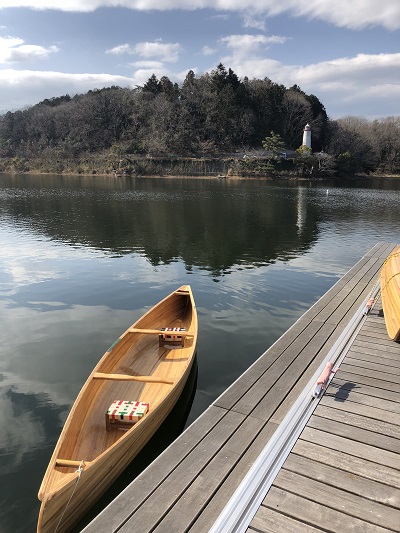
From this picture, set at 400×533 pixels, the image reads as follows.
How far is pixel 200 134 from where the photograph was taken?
82188 mm

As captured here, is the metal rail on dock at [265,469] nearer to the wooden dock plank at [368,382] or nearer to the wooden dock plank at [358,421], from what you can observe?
the wooden dock plank at [358,421]

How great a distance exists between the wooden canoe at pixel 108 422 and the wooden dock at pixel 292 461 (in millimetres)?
708

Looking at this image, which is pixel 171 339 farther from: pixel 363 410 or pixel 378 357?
pixel 363 410

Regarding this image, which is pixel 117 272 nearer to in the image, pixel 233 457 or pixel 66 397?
pixel 66 397

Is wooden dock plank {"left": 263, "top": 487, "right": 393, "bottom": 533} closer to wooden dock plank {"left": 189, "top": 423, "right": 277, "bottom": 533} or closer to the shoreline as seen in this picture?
wooden dock plank {"left": 189, "top": 423, "right": 277, "bottom": 533}

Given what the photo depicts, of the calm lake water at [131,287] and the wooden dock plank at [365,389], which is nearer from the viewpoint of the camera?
the wooden dock plank at [365,389]

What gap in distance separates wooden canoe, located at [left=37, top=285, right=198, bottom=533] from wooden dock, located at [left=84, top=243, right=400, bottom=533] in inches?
27.9

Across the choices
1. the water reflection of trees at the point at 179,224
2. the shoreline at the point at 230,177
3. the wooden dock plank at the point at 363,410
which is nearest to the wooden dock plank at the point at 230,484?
the wooden dock plank at the point at 363,410

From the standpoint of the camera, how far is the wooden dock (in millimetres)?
3332

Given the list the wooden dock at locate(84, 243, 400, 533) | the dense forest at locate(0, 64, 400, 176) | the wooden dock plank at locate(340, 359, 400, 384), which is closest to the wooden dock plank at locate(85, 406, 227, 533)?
the wooden dock at locate(84, 243, 400, 533)

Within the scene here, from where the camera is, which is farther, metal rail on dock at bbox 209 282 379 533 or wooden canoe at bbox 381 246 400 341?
wooden canoe at bbox 381 246 400 341

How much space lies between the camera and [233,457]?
4.19m

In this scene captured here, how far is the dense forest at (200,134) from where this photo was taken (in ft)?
243

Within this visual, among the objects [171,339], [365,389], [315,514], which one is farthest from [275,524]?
[171,339]
